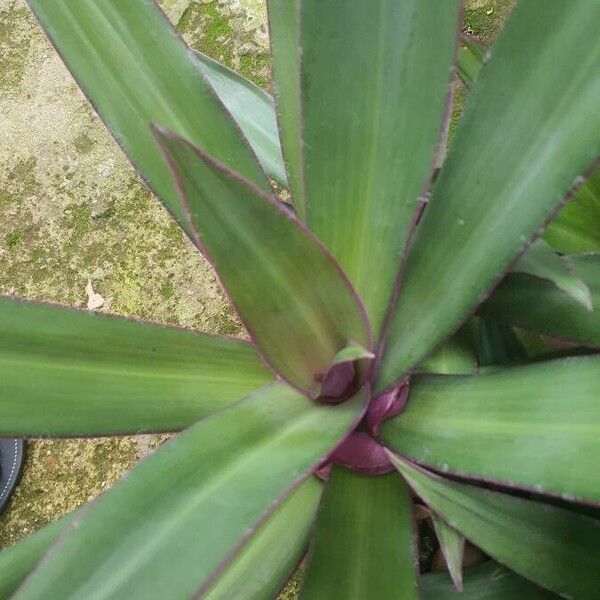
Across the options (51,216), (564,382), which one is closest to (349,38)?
(564,382)

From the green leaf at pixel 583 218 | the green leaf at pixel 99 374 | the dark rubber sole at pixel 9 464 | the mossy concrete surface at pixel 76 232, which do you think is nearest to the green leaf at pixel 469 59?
the green leaf at pixel 583 218

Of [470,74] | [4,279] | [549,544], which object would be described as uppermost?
[470,74]

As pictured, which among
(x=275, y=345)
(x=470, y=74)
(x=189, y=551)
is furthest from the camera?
(x=470, y=74)

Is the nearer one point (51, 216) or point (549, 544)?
point (549, 544)

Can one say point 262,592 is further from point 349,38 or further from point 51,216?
point 51,216

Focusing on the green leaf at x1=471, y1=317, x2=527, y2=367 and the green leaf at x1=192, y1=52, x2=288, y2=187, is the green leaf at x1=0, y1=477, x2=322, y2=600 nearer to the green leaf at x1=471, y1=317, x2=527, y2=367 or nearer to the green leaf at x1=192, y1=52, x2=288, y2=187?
the green leaf at x1=471, y1=317, x2=527, y2=367

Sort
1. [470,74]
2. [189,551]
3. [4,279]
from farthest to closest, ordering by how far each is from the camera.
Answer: [4,279], [470,74], [189,551]
